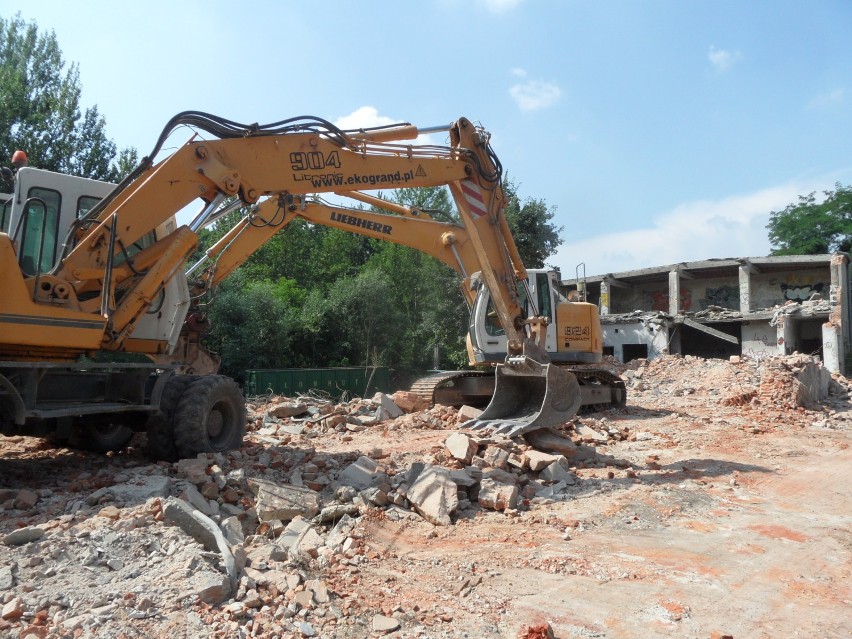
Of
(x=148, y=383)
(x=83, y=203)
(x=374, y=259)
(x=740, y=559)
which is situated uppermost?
(x=374, y=259)

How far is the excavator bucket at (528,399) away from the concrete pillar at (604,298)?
69.9 ft

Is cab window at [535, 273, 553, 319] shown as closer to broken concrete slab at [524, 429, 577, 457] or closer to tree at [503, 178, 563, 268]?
broken concrete slab at [524, 429, 577, 457]

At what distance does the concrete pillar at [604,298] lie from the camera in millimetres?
30938

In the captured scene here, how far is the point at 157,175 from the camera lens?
289 inches

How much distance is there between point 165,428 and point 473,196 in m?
4.88

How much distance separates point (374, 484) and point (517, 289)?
4.19 m

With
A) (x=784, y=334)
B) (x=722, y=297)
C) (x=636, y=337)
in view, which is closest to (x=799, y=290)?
(x=722, y=297)

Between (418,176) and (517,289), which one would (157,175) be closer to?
(418,176)

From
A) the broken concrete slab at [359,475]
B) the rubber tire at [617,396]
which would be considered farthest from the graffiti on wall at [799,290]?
the broken concrete slab at [359,475]

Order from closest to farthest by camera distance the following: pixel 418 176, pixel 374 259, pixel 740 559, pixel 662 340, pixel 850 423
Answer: pixel 740 559 < pixel 418 176 < pixel 850 423 < pixel 662 340 < pixel 374 259

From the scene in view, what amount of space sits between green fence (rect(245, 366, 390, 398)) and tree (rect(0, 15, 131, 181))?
9.46m

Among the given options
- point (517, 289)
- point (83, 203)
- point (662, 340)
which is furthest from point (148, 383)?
point (662, 340)

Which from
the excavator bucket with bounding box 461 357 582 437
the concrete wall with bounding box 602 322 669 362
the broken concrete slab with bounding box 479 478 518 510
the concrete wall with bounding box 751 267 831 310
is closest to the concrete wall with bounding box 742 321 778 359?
the concrete wall with bounding box 751 267 831 310

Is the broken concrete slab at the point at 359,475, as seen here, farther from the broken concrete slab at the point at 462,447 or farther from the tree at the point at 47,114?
the tree at the point at 47,114
